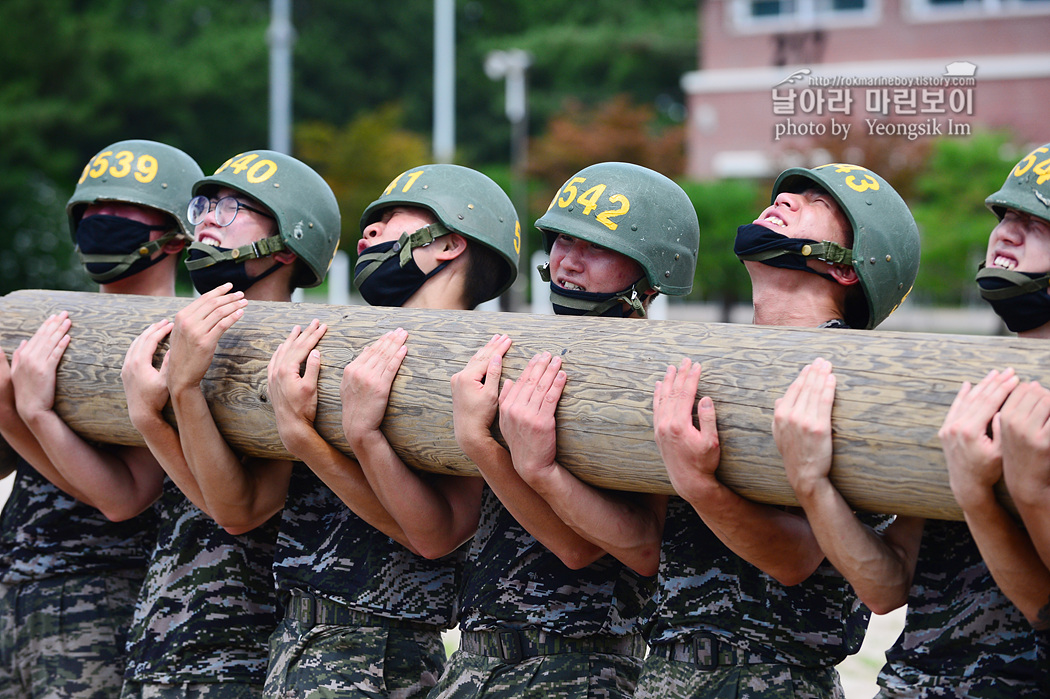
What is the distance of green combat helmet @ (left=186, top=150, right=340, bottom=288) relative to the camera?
415 centimetres

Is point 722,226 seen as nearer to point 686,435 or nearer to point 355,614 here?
point 355,614

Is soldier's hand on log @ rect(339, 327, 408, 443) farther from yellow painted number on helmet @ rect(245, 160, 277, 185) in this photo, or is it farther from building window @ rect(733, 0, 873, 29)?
building window @ rect(733, 0, 873, 29)

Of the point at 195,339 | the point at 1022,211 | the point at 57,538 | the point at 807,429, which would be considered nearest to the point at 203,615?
the point at 57,538

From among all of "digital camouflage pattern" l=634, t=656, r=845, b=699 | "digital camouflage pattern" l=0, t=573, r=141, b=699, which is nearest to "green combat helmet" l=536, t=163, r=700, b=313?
"digital camouflage pattern" l=634, t=656, r=845, b=699

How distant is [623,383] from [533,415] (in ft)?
0.83

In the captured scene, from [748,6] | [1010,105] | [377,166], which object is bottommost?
[377,166]

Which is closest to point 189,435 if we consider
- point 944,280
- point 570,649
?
point 570,649

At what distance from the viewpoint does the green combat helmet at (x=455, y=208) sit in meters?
3.87

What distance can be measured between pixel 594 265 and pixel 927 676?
1.60 metres

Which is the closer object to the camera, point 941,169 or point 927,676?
point 927,676

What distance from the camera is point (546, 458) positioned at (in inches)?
115

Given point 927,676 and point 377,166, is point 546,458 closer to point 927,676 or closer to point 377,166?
point 927,676

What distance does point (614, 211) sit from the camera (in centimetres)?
357

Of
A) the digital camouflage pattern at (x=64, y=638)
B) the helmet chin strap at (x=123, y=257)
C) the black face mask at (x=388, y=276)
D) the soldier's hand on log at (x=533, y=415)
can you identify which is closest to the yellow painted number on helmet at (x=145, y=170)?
the helmet chin strap at (x=123, y=257)
